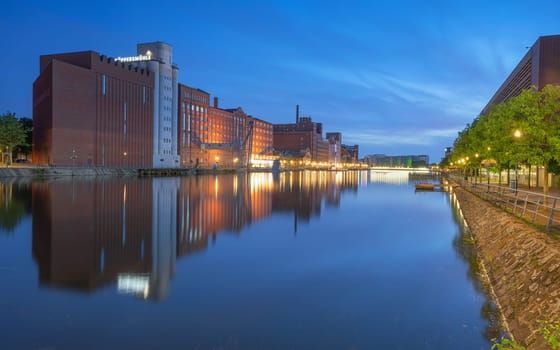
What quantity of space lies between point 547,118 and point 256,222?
18107 millimetres

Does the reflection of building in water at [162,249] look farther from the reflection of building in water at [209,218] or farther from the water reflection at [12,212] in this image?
the water reflection at [12,212]

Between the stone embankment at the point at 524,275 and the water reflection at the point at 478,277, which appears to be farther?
the water reflection at the point at 478,277

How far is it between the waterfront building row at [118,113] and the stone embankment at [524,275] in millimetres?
80667

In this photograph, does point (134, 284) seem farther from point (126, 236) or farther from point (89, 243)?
point (126, 236)

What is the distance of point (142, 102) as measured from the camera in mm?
100688

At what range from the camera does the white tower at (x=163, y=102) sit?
107562 mm

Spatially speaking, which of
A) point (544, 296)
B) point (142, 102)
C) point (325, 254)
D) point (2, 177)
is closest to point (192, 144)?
point (142, 102)

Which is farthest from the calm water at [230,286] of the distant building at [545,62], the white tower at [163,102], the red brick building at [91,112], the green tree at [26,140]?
the green tree at [26,140]

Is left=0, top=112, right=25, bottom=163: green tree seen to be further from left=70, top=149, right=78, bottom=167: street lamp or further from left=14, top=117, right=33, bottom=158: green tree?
left=14, top=117, right=33, bottom=158: green tree

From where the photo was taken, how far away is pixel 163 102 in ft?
359

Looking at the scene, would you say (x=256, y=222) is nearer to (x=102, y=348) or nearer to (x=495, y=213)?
(x=495, y=213)

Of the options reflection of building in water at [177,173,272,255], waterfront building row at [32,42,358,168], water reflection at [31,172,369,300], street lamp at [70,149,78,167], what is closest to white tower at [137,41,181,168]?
waterfront building row at [32,42,358,168]

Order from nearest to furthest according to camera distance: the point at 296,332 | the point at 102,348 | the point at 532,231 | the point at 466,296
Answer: the point at 102,348, the point at 296,332, the point at 466,296, the point at 532,231

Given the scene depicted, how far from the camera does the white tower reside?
10756 centimetres
